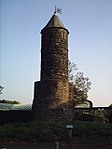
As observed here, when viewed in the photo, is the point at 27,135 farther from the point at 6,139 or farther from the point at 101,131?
the point at 101,131

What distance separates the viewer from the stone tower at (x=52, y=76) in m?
26.9

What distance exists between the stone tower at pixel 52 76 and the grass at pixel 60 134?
4.22m

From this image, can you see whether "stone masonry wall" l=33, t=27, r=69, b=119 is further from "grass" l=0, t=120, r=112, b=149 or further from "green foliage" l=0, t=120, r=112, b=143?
"green foliage" l=0, t=120, r=112, b=143

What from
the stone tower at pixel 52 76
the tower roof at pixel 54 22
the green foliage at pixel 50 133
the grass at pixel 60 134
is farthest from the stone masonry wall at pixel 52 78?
the green foliage at pixel 50 133

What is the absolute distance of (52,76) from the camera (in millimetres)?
27562

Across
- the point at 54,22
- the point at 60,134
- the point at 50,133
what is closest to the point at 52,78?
the point at 54,22

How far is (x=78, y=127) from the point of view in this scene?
2177cm

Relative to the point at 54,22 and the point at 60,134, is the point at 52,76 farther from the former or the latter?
the point at 60,134

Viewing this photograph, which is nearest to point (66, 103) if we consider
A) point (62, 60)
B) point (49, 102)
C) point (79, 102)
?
point (49, 102)

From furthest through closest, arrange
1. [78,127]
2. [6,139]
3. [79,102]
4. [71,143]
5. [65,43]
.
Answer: [79,102] < [65,43] < [78,127] < [6,139] < [71,143]

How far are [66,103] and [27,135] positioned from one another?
7954mm

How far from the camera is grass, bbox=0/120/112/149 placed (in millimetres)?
18536

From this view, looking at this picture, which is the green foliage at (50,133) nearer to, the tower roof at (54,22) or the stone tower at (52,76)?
the stone tower at (52,76)

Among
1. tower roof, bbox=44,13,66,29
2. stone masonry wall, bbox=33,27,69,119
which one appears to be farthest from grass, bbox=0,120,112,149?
tower roof, bbox=44,13,66,29
